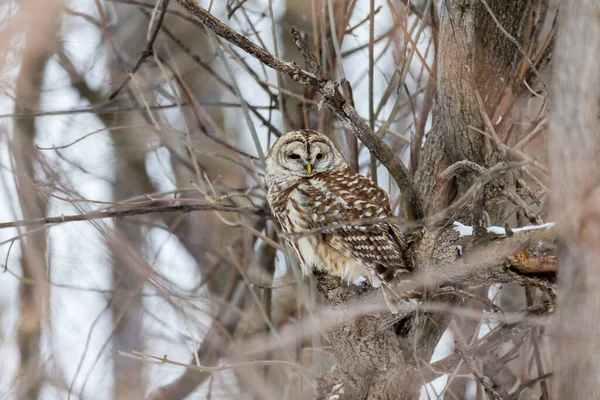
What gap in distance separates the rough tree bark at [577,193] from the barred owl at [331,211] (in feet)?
4.75

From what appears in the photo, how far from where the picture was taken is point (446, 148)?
3.16m

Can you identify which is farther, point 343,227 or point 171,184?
point 171,184

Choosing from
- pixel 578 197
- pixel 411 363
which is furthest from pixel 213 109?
pixel 578 197

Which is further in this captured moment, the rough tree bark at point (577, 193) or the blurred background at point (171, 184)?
the blurred background at point (171, 184)

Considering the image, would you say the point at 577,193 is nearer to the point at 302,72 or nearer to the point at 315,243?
the point at 302,72

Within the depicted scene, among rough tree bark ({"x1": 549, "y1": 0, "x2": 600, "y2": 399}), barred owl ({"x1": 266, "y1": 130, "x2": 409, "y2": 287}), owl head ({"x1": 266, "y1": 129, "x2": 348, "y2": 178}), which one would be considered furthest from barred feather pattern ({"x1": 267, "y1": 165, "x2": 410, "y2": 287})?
rough tree bark ({"x1": 549, "y1": 0, "x2": 600, "y2": 399})

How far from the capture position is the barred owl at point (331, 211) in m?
2.80

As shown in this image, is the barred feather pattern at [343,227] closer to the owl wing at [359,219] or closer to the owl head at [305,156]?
the owl wing at [359,219]

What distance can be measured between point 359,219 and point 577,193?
5.83 ft

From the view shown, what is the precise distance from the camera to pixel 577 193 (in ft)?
3.81

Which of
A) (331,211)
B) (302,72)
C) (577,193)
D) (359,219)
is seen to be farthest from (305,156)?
(577,193)

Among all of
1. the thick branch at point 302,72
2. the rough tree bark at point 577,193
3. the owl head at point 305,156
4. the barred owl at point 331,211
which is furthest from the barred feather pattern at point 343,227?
the rough tree bark at point 577,193

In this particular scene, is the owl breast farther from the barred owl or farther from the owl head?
the owl head

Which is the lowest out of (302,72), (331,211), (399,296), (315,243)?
(399,296)
